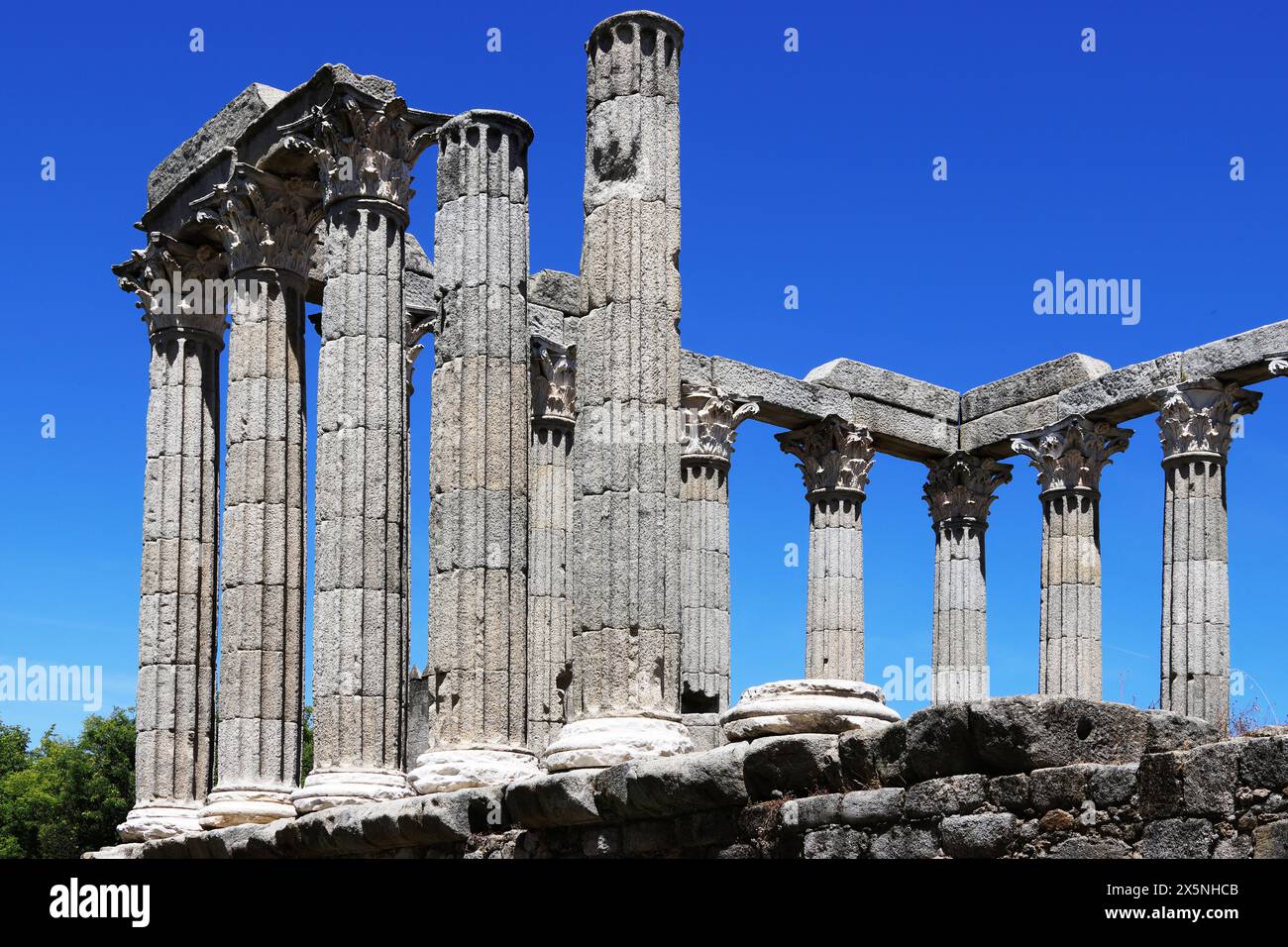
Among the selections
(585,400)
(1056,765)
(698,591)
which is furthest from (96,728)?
(1056,765)

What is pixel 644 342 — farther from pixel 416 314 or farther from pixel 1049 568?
pixel 1049 568

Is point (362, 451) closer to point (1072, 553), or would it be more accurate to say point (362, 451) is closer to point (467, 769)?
point (467, 769)

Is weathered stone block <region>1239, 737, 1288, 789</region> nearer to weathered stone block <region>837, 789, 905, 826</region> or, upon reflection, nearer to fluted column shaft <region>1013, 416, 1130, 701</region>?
weathered stone block <region>837, 789, 905, 826</region>

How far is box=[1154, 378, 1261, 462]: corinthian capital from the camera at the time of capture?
94.2ft

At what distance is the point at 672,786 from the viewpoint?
14094mm

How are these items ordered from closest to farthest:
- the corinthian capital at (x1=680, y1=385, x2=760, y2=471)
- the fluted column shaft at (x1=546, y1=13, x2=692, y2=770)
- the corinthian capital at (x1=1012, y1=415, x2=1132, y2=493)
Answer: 1. the fluted column shaft at (x1=546, y1=13, x2=692, y2=770)
2. the corinthian capital at (x1=680, y1=385, x2=760, y2=471)
3. the corinthian capital at (x1=1012, y1=415, x2=1132, y2=493)

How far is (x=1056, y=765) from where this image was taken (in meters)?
11.2

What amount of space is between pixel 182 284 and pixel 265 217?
8.56ft

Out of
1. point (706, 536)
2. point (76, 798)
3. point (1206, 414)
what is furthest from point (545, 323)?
point (76, 798)

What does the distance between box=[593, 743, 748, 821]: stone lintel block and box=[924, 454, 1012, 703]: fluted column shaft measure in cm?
1946

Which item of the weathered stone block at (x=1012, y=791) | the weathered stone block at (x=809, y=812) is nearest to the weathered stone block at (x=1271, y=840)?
the weathered stone block at (x=1012, y=791)

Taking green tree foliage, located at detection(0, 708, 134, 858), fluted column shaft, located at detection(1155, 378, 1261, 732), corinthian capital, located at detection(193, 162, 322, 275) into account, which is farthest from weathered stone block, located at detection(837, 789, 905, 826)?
green tree foliage, located at detection(0, 708, 134, 858)

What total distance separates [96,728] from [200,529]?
3150 cm

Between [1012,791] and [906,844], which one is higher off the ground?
[1012,791]
